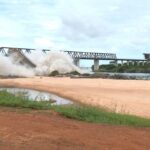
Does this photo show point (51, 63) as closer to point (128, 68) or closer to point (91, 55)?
point (91, 55)

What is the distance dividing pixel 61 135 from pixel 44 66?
68901 millimetres

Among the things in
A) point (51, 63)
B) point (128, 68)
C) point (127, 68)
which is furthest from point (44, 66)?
point (128, 68)

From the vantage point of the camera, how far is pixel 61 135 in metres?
10.9

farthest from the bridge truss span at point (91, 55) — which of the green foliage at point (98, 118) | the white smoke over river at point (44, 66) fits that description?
the green foliage at point (98, 118)

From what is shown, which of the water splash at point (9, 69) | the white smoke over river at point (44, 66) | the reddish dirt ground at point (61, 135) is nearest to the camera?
the reddish dirt ground at point (61, 135)

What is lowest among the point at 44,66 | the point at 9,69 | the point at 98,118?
the point at 98,118

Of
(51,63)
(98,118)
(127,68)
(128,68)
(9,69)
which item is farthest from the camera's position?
(128,68)

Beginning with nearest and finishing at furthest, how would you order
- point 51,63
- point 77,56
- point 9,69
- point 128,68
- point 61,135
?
point 61,135 → point 9,69 → point 51,63 → point 77,56 → point 128,68

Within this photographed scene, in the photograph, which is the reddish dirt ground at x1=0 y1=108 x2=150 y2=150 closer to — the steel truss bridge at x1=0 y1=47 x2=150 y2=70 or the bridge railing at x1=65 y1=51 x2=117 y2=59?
the steel truss bridge at x1=0 y1=47 x2=150 y2=70

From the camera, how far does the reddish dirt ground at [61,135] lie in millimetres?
9961

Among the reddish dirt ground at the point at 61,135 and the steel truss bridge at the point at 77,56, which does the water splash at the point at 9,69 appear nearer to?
the steel truss bridge at the point at 77,56

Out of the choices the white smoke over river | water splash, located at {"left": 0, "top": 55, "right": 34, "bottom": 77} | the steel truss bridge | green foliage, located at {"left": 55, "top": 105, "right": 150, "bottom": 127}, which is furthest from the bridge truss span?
green foliage, located at {"left": 55, "top": 105, "right": 150, "bottom": 127}

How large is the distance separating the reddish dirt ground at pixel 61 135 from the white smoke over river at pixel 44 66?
59.7 meters

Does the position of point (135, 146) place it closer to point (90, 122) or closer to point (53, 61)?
point (90, 122)
